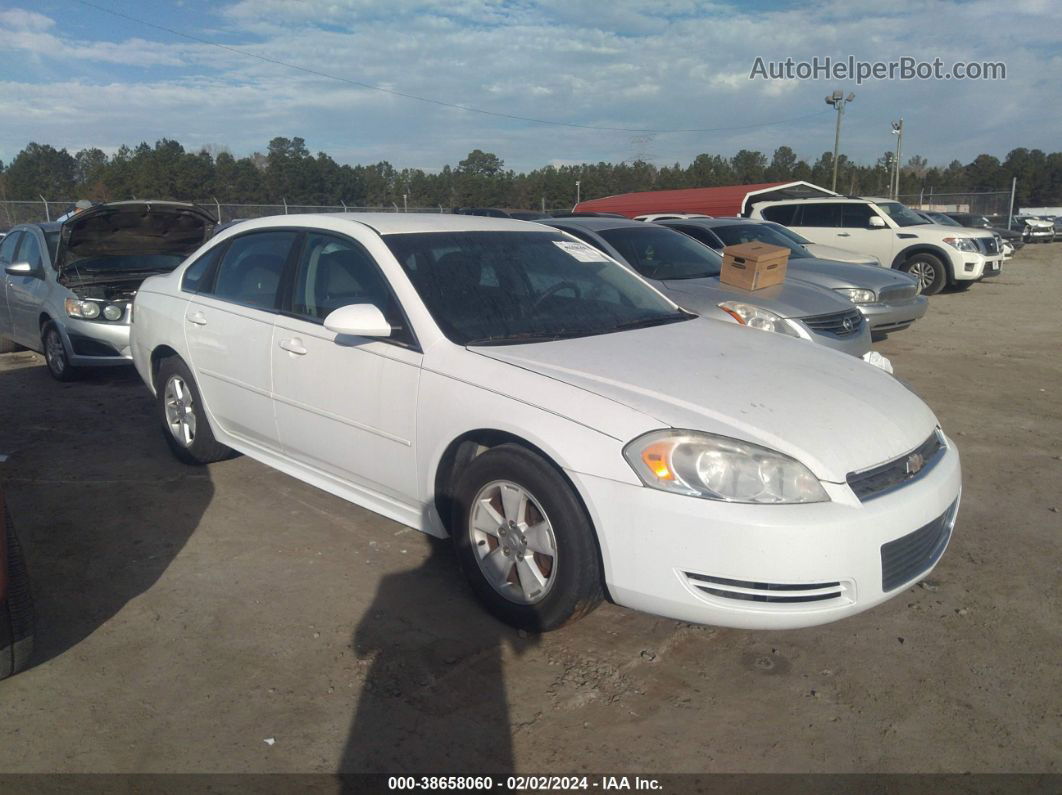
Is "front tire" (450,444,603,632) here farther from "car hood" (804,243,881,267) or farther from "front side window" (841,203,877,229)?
"front side window" (841,203,877,229)

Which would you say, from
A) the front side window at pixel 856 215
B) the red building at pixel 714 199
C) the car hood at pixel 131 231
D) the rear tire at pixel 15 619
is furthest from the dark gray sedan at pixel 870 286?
the red building at pixel 714 199

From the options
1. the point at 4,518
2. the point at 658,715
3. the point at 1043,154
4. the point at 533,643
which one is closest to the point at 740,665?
the point at 658,715

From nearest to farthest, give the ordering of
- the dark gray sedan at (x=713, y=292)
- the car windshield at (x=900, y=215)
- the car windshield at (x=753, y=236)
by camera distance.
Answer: the dark gray sedan at (x=713, y=292) → the car windshield at (x=753, y=236) → the car windshield at (x=900, y=215)

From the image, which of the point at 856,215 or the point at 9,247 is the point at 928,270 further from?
the point at 9,247

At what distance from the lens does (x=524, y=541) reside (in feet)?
10.6

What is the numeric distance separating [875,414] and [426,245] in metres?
2.16

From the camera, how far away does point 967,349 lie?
32.4 feet

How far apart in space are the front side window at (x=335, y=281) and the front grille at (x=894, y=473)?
2016 mm

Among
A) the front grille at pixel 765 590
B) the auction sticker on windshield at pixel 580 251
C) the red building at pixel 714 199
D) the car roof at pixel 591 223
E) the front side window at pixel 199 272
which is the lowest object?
the front grille at pixel 765 590

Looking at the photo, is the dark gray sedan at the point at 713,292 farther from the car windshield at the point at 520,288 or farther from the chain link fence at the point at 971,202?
the chain link fence at the point at 971,202

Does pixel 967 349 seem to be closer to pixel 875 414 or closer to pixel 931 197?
pixel 875 414

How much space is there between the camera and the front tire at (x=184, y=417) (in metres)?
5.11

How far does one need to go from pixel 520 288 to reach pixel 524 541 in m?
1.36

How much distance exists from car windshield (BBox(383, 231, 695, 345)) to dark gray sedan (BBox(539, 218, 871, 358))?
6.68 ft
